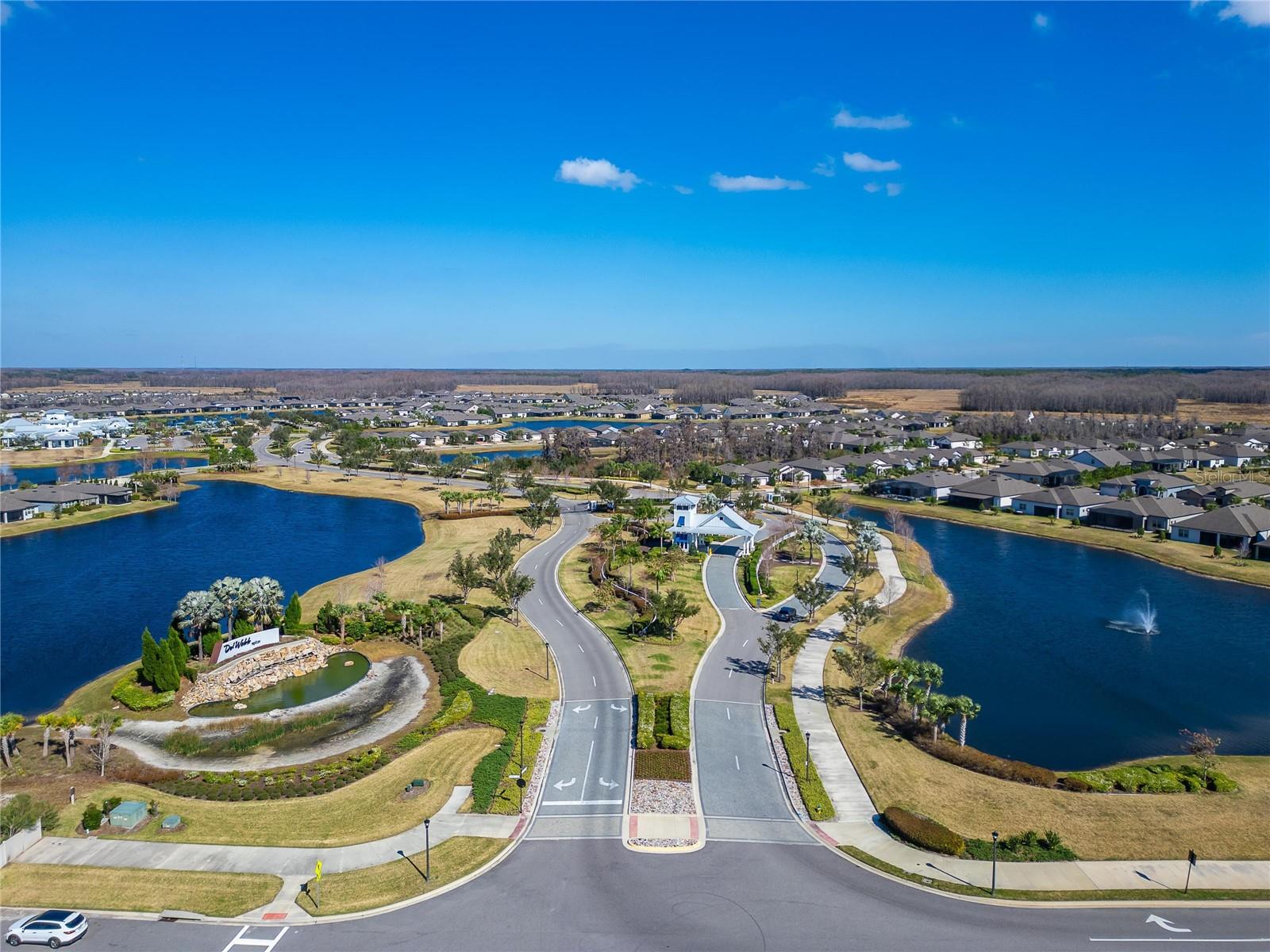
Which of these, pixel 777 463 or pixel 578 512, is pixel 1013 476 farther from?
pixel 578 512

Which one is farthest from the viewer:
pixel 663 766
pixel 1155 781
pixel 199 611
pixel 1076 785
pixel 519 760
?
pixel 199 611

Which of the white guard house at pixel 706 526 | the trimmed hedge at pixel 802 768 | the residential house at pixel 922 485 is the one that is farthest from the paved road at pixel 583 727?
the residential house at pixel 922 485

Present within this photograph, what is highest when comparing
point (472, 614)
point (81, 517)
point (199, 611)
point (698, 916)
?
point (199, 611)

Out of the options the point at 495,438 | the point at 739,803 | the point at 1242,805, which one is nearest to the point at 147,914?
the point at 739,803

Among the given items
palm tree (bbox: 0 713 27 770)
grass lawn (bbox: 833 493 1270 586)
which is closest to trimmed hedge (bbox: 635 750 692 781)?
palm tree (bbox: 0 713 27 770)

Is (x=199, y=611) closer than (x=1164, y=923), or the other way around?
(x=1164, y=923)

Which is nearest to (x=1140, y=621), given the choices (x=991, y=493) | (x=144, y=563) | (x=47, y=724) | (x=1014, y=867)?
(x=1014, y=867)

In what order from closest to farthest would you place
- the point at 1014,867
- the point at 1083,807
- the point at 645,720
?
the point at 1014,867, the point at 1083,807, the point at 645,720

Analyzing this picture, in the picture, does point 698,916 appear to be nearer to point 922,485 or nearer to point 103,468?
point 922,485
